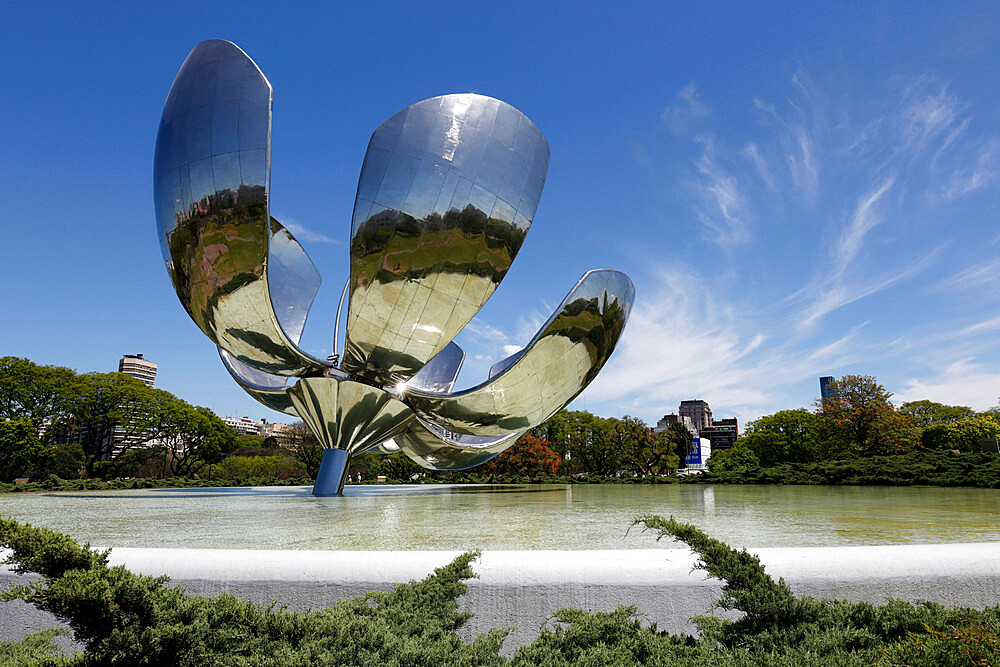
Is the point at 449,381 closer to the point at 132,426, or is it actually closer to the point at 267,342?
the point at 267,342

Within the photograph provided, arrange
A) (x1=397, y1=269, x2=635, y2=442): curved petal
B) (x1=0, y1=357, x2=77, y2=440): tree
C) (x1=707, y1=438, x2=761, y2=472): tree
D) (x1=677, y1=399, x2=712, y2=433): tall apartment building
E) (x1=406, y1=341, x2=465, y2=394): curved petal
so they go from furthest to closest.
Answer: (x1=677, y1=399, x2=712, y2=433): tall apartment building → (x1=707, y1=438, x2=761, y2=472): tree → (x1=0, y1=357, x2=77, y2=440): tree → (x1=406, y1=341, x2=465, y2=394): curved petal → (x1=397, y1=269, x2=635, y2=442): curved petal

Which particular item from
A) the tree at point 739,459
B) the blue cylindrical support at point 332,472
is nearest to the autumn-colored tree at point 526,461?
the tree at point 739,459

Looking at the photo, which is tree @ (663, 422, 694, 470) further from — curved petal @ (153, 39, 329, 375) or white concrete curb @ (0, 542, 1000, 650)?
white concrete curb @ (0, 542, 1000, 650)

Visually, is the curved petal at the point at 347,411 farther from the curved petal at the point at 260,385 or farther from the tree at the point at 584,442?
the tree at the point at 584,442

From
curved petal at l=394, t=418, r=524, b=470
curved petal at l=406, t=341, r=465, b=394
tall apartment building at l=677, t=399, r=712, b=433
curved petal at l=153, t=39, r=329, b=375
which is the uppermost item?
tall apartment building at l=677, t=399, r=712, b=433

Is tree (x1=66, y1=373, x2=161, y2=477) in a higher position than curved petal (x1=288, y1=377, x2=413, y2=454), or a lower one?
higher

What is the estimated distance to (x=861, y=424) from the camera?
1326 inches

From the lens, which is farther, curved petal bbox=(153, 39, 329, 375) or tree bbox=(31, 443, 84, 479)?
tree bbox=(31, 443, 84, 479)

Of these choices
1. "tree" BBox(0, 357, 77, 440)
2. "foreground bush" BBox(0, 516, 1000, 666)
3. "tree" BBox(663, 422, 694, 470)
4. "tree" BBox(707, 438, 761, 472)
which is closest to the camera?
"foreground bush" BBox(0, 516, 1000, 666)

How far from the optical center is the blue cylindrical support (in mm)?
12266

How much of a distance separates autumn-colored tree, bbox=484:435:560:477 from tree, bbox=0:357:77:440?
2576 centimetres

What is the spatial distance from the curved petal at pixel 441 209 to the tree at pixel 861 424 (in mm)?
31305

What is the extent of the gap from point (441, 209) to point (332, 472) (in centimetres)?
688

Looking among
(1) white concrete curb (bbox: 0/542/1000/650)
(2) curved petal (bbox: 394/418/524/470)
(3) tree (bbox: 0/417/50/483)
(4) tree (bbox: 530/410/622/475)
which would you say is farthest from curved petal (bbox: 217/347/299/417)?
(4) tree (bbox: 530/410/622/475)
